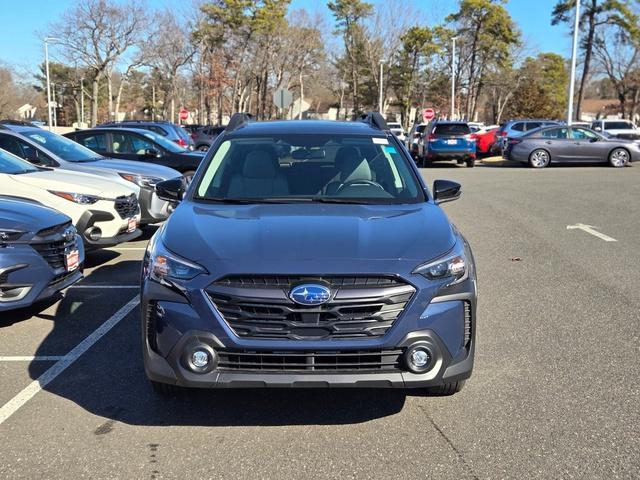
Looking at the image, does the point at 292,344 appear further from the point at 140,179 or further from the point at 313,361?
the point at 140,179

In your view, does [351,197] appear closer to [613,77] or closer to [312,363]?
[312,363]

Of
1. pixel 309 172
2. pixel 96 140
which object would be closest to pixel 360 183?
pixel 309 172

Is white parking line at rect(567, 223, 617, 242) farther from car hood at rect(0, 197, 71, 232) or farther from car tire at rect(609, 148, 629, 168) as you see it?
car tire at rect(609, 148, 629, 168)

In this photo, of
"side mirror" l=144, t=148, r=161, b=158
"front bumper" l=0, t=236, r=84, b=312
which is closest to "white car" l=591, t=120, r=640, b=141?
"side mirror" l=144, t=148, r=161, b=158

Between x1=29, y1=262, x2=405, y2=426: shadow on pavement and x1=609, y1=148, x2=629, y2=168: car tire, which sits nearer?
x1=29, y1=262, x2=405, y2=426: shadow on pavement

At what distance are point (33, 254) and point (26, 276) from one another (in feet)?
0.65

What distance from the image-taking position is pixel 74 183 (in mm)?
7625

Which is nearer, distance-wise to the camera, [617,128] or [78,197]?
[78,197]

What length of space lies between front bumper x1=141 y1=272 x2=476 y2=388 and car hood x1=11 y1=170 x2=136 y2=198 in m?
4.71

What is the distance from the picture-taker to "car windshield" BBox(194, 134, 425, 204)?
443 cm

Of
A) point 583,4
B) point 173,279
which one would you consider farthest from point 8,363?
point 583,4

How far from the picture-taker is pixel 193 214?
3971 mm

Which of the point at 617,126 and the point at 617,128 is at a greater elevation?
the point at 617,126

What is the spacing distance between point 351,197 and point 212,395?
1.61m
